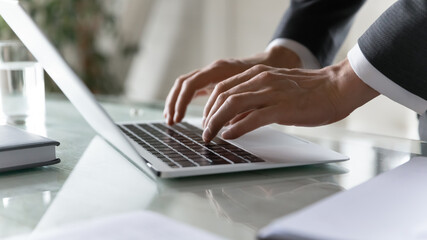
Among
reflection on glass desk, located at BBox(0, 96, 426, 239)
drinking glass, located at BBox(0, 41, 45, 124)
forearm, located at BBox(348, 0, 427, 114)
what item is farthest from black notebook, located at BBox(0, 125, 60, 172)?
forearm, located at BBox(348, 0, 427, 114)

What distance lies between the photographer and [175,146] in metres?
0.92

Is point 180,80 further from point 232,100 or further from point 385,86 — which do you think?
point 385,86

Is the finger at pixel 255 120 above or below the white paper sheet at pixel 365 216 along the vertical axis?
below

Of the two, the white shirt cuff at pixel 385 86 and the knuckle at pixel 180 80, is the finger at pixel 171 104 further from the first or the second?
the white shirt cuff at pixel 385 86

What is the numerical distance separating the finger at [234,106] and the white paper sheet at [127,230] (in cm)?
37

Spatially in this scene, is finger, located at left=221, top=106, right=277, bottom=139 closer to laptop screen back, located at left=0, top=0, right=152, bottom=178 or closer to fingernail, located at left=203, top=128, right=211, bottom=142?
fingernail, located at left=203, top=128, right=211, bottom=142

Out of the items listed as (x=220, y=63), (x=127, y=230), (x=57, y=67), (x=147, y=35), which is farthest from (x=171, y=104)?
(x=147, y=35)

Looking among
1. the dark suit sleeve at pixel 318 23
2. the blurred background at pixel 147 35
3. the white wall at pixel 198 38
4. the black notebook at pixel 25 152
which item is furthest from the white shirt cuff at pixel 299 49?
the blurred background at pixel 147 35

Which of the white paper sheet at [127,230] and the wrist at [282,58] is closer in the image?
the white paper sheet at [127,230]

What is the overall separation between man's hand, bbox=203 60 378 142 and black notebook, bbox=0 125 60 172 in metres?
0.24

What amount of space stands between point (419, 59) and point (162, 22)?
135 inches

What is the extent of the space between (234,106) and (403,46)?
0.90 feet

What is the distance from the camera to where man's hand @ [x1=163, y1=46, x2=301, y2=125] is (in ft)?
3.86

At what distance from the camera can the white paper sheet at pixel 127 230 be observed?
494 millimetres
